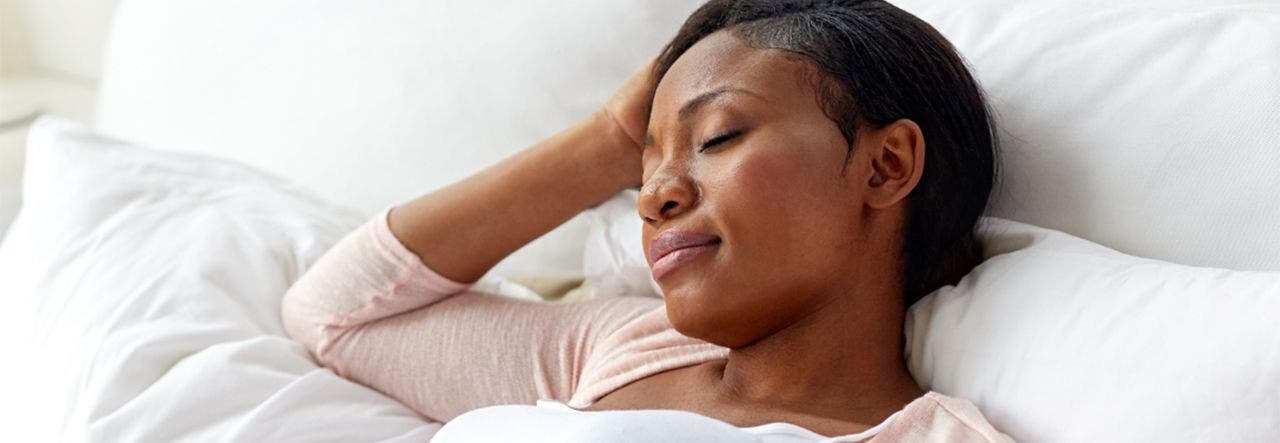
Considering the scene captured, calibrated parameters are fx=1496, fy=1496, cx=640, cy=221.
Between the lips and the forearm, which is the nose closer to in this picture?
the lips

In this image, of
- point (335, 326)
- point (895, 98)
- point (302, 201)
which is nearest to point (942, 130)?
point (895, 98)

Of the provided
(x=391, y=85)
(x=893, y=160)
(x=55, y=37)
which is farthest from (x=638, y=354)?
(x=55, y=37)

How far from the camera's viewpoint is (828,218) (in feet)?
3.35

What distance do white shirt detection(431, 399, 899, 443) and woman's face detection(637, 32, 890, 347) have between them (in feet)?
0.31

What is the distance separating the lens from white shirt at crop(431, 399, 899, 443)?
857mm

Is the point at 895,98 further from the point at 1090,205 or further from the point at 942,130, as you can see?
the point at 1090,205

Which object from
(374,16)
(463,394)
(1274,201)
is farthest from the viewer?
(374,16)

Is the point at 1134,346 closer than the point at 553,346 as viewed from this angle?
Yes

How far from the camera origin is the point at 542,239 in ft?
4.94

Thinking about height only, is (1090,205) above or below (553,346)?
above

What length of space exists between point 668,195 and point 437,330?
355mm

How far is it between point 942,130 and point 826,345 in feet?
0.58

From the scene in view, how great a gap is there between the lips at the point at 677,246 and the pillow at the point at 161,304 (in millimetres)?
316

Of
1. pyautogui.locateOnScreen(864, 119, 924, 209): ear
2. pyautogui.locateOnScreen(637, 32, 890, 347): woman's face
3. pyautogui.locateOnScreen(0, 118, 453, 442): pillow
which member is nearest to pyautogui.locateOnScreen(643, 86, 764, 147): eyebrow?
pyautogui.locateOnScreen(637, 32, 890, 347): woman's face
